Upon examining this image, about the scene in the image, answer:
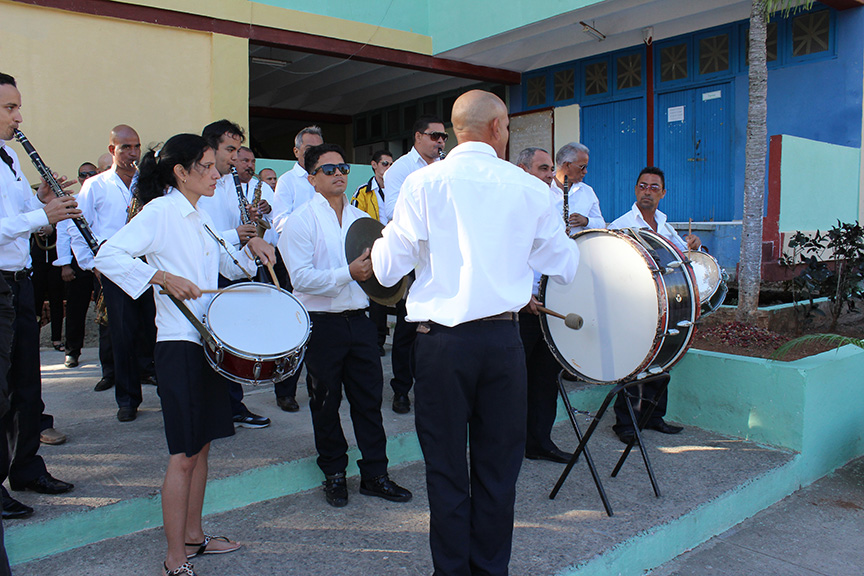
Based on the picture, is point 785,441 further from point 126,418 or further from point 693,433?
point 126,418

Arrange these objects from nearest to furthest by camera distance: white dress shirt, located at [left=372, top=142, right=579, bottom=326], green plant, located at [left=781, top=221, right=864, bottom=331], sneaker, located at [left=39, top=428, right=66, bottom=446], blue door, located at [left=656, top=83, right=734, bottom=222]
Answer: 1. white dress shirt, located at [left=372, top=142, right=579, bottom=326]
2. sneaker, located at [left=39, top=428, right=66, bottom=446]
3. green plant, located at [left=781, top=221, right=864, bottom=331]
4. blue door, located at [left=656, top=83, right=734, bottom=222]

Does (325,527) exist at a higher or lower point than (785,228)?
lower

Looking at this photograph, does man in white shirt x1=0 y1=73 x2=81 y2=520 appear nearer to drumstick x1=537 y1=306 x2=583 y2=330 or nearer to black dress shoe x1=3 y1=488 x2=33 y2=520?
black dress shoe x1=3 y1=488 x2=33 y2=520

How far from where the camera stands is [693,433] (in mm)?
4562

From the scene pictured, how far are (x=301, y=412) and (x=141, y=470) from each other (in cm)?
131

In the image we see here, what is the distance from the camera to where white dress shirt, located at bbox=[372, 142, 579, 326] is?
2318 millimetres

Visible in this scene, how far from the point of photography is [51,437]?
3725 millimetres

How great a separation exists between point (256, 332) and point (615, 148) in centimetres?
910

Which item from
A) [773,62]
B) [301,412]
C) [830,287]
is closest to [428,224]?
[301,412]

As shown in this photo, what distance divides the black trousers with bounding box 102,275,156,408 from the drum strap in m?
1.69

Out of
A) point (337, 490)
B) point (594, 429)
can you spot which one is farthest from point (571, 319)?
point (337, 490)

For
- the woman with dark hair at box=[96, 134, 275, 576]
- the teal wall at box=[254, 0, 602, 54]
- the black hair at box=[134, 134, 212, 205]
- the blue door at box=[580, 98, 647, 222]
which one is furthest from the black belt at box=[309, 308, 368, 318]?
the blue door at box=[580, 98, 647, 222]

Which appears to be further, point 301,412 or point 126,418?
point 301,412

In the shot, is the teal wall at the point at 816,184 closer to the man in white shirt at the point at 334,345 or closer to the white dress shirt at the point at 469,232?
the man in white shirt at the point at 334,345
